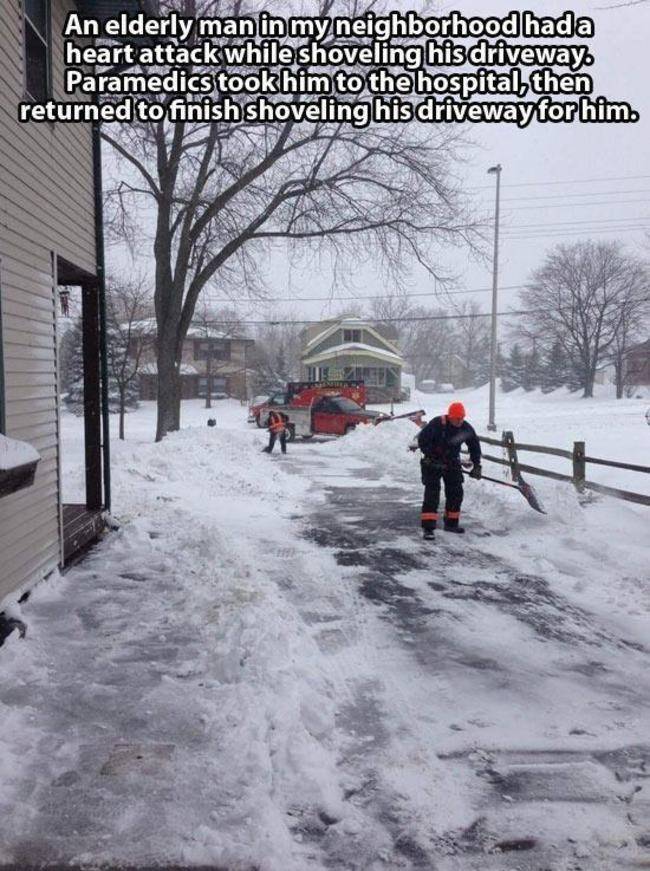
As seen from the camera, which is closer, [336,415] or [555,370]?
[336,415]

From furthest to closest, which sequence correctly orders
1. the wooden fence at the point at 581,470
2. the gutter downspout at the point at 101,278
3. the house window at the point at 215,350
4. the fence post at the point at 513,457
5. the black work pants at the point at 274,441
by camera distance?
1. the house window at the point at 215,350
2. the black work pants at the point at 274,441
3. the fence post at the point at 513,457
4. the wooden fence at the point at 581,470
5. the gutter downspout at the point at 101,278

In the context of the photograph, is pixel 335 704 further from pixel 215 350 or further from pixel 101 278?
pixel 215 350

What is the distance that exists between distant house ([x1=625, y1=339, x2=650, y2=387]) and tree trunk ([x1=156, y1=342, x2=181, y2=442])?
172ft

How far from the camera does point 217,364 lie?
63.2 meters

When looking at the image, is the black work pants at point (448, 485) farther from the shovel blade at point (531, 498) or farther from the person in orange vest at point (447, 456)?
the shovel blade at point (531, 498)

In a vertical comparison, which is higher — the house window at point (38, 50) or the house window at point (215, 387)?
the house window at point (38, 50)

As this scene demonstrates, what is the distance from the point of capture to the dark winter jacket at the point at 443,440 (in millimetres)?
8859

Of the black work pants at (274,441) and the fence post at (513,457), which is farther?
the black work pants at (274,441)

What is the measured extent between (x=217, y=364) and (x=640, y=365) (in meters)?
43.9

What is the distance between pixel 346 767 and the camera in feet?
11.4

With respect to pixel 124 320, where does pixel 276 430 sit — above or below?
below

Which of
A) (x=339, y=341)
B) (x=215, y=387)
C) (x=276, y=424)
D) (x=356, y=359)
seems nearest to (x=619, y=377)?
(x=356, y=359)

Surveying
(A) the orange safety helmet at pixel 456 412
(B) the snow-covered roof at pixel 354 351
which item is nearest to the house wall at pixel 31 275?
(A) the orange safety helmet at pixel 456 412

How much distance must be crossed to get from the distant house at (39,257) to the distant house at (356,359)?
46048 millimetres
